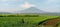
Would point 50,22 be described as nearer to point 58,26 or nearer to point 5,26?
point 58,26

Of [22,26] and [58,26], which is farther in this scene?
[58,26]

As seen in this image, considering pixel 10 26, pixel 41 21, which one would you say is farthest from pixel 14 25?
pixel 41 21

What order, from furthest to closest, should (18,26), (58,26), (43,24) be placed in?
(43,24) → (58,26) → (18,26)

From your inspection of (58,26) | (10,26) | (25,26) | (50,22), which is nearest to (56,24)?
(58,26)

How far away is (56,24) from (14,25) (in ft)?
11.2

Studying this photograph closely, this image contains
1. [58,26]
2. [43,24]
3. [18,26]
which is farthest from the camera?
[43,24]

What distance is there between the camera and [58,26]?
39.1 feet

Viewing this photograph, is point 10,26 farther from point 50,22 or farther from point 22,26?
point 50,22

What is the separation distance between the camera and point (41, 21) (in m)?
13.5

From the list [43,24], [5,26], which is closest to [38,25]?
[43,24]

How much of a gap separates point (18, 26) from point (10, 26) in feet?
1.93

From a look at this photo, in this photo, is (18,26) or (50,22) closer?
(18,26)

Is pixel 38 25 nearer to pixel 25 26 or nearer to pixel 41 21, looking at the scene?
pixel 41 21

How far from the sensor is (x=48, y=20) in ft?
45.2
